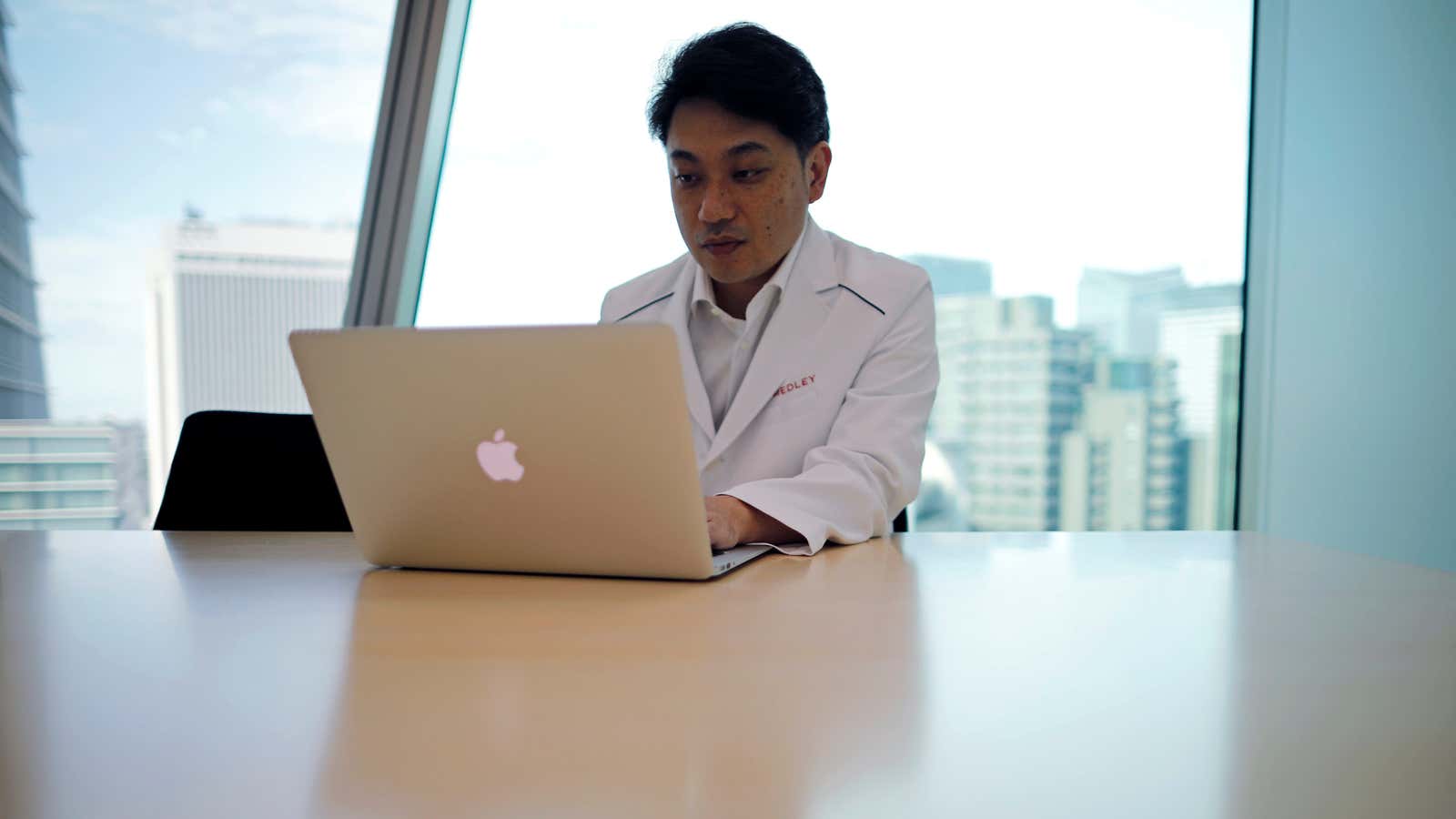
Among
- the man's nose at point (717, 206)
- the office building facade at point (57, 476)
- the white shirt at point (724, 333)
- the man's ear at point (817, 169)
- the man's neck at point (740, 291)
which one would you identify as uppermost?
the man's ear at point (817, 169)

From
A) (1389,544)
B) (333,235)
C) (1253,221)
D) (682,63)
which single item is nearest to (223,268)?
(333,235)

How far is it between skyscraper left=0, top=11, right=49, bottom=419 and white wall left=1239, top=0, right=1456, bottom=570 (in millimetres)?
3740

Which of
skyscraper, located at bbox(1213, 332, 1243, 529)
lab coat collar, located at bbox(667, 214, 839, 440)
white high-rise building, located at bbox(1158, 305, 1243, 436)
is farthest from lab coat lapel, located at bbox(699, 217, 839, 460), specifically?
skyscraper, located at bbox(1213, 332, 1243, 529)

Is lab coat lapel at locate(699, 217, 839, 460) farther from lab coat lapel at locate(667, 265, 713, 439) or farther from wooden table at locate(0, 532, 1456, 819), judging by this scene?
wooden table at locate(0, 532, 1456, 819)

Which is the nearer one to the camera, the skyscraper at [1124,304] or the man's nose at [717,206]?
the man's nose at [717,206]

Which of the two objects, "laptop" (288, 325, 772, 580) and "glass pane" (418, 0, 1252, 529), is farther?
"glass pane" (418, 0, 1252, 529)

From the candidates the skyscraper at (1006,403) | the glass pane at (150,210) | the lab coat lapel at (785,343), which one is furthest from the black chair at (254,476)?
the skyscraper at (1006,403)

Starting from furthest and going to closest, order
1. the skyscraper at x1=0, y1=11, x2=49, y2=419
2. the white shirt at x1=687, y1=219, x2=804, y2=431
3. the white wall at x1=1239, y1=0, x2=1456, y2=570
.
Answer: the white wall at x1=1239, y1=0, x2=1456, y2=570, the skyscraper at x1=0, y1=11, x2=49, y2=419, the white shirt at x1=687, y1=219, x2=804, y2=431

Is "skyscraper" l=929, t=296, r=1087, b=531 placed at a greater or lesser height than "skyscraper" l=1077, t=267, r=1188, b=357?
lesser

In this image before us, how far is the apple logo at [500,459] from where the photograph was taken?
1.07 metres

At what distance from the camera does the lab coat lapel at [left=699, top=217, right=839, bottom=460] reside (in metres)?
1.84

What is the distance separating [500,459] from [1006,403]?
8.60 ft

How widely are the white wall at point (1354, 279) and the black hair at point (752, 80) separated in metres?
2.10

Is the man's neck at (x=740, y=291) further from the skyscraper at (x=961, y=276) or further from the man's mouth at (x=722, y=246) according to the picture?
the skyscraper at (x=961, y=276)
